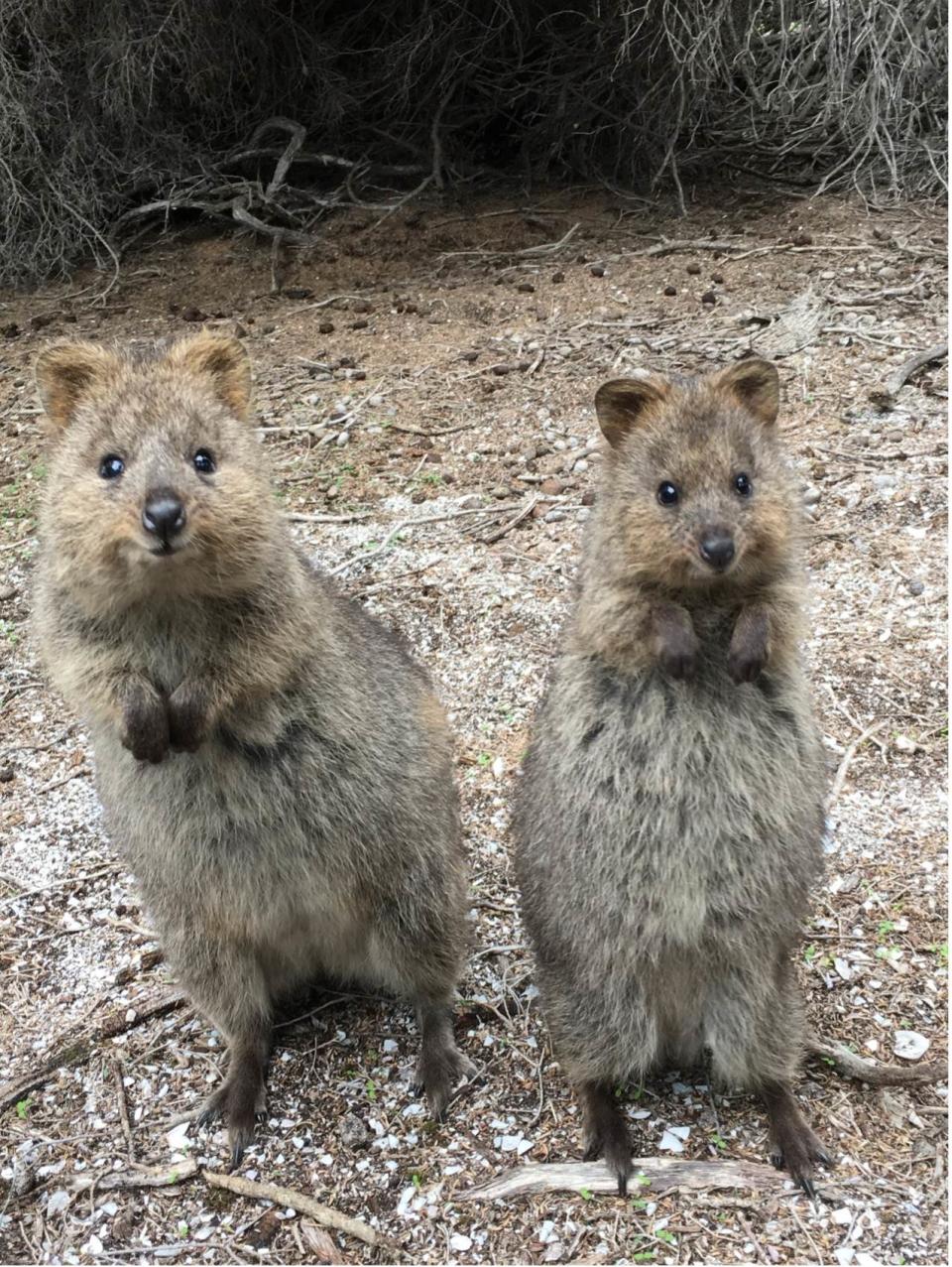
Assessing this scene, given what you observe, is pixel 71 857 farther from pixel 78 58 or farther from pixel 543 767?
pixel 78 58

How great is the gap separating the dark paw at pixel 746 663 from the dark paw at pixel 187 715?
1371 mm

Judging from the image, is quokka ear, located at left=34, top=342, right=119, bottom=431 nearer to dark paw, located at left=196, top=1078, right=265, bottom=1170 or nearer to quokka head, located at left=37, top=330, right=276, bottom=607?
quokka head, located at left=37, top=330, right=276, bottom=607

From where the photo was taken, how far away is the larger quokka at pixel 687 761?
2.88 meters

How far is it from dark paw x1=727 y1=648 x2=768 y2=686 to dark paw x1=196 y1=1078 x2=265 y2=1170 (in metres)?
1.92

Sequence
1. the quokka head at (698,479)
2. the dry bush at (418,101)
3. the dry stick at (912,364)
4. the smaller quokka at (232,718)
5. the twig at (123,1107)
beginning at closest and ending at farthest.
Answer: the quokka head at (698,479) → the smaller quokka at (232,718) → the twig at (123,1107) → the dry stick at (912,364) → the dry bush at (418,101)

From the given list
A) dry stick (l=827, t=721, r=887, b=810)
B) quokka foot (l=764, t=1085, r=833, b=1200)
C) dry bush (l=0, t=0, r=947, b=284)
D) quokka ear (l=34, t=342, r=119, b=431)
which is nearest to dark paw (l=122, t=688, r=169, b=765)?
quokka ear (l=34, t=342, r=119, b=431)

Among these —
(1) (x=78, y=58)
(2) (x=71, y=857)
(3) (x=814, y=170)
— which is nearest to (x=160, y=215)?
(1) (x=78, y=58)

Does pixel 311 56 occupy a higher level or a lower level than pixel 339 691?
higher

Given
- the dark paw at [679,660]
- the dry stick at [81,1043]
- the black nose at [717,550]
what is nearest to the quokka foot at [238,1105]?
the dry stick at [81,1043]

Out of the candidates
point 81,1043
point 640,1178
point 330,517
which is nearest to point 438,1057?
point 640,1178

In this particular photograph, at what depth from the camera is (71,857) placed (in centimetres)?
445

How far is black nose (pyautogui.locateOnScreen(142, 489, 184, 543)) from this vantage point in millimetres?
2680

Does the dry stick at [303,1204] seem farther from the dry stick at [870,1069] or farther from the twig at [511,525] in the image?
the twig at [511,525]

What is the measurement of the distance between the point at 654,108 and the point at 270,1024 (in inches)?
301
